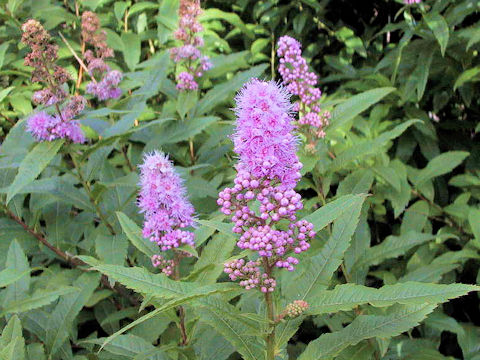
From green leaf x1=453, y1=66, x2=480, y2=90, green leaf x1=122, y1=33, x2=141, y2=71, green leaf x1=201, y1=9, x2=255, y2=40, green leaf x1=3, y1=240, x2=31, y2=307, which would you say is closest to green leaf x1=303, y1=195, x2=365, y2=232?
green leaf x1=3, y1=240, x2=31, y2=307

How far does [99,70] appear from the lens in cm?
376

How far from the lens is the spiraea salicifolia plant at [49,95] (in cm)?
256

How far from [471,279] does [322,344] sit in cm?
235

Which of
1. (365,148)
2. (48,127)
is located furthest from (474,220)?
(48,127)

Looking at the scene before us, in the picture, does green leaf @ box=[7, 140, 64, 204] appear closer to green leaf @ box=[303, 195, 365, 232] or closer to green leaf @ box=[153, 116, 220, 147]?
green leaf @ box=[153, 116, 220, 147]

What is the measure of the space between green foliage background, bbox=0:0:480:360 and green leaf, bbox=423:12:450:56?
12mm

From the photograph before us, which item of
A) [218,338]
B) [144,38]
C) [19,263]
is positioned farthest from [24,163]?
[144,38]

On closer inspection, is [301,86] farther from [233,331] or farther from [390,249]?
[233,331]

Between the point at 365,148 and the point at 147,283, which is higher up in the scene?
the point at 147,283

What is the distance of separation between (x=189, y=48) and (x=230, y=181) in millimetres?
1047

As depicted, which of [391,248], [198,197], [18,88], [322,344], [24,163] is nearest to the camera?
[322,344]

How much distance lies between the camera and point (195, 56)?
12.8 feet

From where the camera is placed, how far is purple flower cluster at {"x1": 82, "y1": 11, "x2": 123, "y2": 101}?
3641mm

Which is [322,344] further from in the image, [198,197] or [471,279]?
[471,279]
